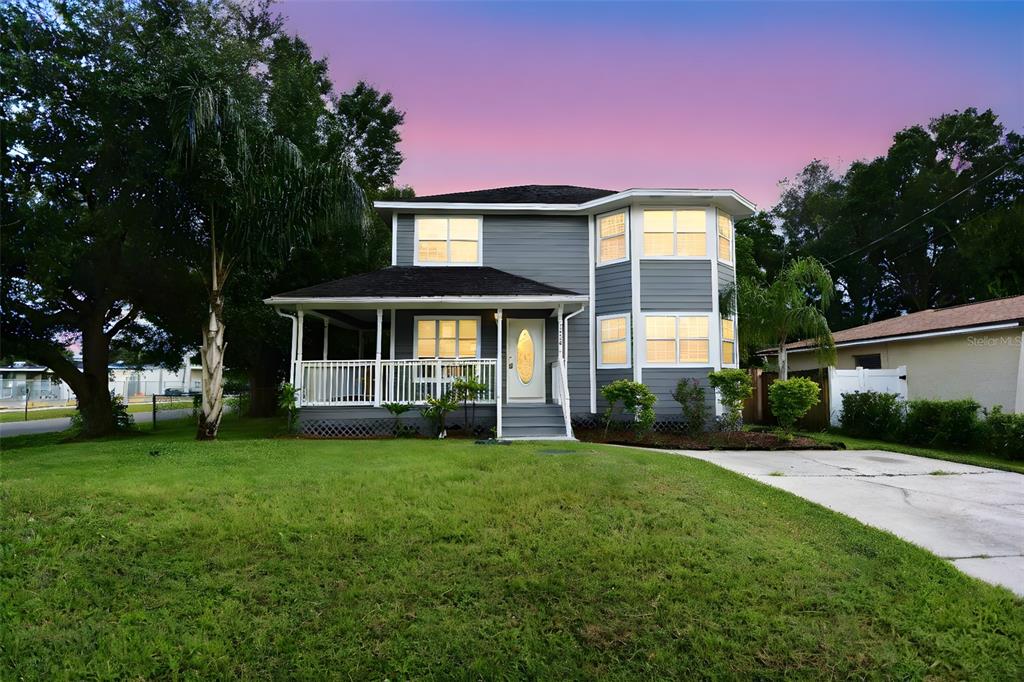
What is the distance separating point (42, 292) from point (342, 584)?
12417 mm

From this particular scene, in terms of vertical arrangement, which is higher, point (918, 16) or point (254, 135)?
point (918, 16)

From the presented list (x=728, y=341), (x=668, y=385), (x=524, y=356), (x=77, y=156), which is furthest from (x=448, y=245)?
(x=77, y=156)

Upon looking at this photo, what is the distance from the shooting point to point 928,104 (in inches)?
1188

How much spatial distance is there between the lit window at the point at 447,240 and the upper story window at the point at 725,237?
6438mm

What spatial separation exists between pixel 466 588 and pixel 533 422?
304 inches

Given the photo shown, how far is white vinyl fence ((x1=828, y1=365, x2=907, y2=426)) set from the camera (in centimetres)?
1448

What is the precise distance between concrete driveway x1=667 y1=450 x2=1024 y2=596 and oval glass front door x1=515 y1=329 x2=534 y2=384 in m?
4.64

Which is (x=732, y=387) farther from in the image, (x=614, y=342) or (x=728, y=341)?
(x=614, y=342)

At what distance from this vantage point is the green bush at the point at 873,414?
41.9ft

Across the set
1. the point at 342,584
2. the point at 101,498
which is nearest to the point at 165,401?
the point at 101,498

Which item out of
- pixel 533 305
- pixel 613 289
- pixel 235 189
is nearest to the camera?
pixel 235 189

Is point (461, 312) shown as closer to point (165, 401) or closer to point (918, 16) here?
point (918, 16)

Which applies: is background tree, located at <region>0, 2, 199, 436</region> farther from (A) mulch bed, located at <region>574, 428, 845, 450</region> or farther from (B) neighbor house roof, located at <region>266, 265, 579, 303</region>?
(A) mulch bed, located at <region>574, 428, 845, 450</region>

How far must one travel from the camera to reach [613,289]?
13695 mm
